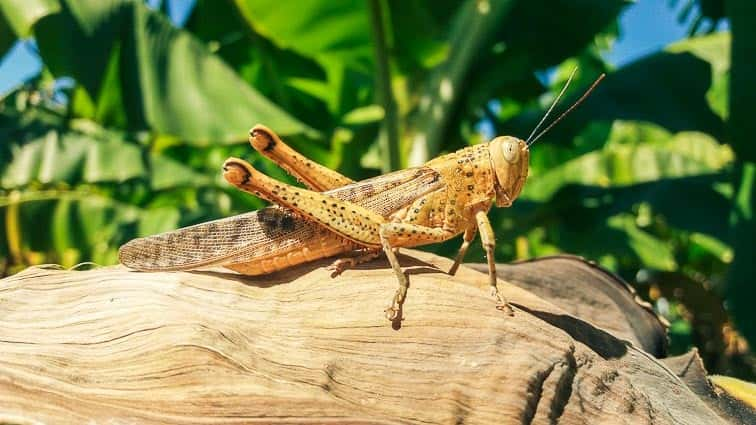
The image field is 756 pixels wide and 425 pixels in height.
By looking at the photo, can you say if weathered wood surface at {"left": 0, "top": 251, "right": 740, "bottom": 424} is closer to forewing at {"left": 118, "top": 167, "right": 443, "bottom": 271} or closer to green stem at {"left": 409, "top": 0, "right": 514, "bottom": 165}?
forewing at {"left": 118, "top": 167, "right": 443, "bottom": 271}

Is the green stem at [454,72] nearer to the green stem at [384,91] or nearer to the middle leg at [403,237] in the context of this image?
the green stem at [384,91]

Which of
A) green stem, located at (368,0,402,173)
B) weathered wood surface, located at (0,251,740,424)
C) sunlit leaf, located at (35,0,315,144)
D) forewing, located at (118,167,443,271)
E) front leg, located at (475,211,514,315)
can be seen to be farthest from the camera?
green stem, located at (368,0,402,173)

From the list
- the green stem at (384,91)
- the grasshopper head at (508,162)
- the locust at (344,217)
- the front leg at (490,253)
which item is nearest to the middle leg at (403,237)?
the locust at (344,217)

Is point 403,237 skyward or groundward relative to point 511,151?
groundward

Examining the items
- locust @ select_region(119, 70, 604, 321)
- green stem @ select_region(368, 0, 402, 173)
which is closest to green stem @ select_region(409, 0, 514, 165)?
green stem @ select_region(368, 0, 402, 173)

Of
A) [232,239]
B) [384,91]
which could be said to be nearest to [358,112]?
[384,91]

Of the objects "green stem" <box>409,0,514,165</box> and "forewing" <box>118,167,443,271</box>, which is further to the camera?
"green stem" <box>409,0,514,165</box>

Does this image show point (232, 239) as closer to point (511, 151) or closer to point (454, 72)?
point (511, 151)
